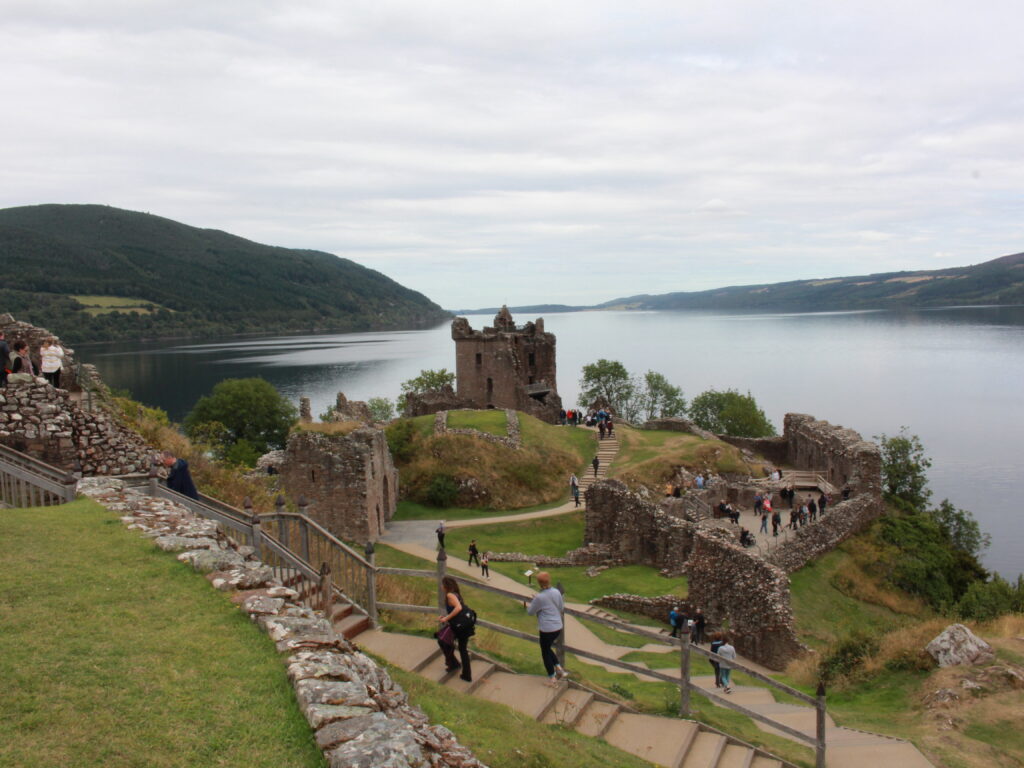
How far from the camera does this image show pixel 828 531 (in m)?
30.4

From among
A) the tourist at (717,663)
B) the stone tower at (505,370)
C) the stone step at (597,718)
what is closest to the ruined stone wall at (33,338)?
the stone step at (597,718)

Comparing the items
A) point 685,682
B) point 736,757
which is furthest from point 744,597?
point 736,757

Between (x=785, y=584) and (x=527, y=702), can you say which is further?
(x=785, y=584)

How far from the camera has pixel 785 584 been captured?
2173 centimetres

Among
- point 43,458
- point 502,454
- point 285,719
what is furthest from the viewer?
point 502,454

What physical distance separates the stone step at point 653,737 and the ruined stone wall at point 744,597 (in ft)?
38.1

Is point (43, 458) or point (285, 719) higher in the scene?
point (43, 458)

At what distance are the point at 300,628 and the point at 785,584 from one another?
17.9m

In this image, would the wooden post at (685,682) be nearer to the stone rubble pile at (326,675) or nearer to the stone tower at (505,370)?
the stone rubble pile at (326,675)

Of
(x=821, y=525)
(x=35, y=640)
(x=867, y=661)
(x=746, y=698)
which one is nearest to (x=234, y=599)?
(x=35, y=640)

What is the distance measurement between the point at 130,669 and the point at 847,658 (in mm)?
16333

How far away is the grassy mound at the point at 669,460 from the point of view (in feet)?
128

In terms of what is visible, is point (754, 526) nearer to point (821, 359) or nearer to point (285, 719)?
point (285, 719)

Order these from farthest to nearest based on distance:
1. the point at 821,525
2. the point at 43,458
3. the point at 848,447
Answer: the point at 848,447 < the point at 821,525 < the point at 43,458
